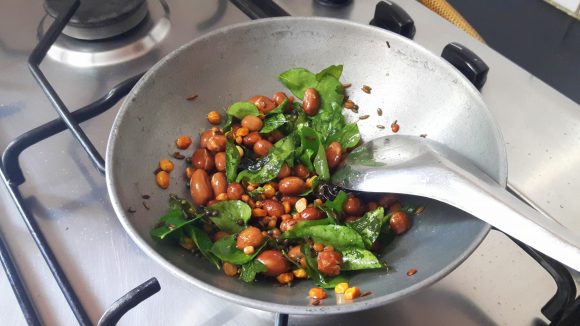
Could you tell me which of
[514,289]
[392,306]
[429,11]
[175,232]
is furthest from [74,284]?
[429,11]

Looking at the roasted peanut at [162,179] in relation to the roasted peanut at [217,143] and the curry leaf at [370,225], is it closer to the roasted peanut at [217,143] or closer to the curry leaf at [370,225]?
the roasted peanut at [217,143]

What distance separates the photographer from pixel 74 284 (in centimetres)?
55

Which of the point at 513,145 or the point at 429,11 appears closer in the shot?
the point at 513,145

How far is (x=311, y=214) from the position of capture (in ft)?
1.79

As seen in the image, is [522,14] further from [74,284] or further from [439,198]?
[74,284]

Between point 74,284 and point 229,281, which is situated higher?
point 229,281

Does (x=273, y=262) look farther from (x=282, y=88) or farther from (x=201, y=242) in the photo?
(x=282, y=88)

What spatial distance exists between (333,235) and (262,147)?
15cm

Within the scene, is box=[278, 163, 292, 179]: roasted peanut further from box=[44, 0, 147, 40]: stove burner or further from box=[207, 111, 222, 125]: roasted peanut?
box=[44, 0, 147, 40]: stove burner

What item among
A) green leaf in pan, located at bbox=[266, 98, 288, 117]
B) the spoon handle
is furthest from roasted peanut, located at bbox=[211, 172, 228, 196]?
the spoon handle

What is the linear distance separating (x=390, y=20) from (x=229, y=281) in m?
0.43

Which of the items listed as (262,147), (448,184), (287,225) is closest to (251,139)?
(262,147)

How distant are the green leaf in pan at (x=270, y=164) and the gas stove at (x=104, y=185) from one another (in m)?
0.14

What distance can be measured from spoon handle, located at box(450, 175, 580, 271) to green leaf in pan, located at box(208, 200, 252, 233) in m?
0.21
